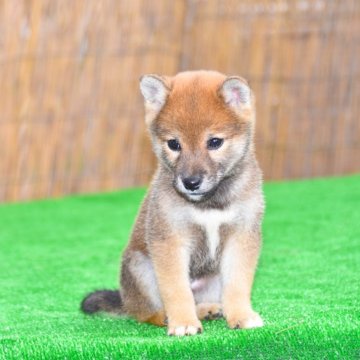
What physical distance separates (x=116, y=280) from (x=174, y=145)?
2.03 meters

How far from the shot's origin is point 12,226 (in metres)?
8.26

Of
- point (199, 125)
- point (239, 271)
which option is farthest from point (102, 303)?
point (199, 125)

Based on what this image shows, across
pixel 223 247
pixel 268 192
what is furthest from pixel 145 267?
pixel 268 192

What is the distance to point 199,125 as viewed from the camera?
427 centimetres

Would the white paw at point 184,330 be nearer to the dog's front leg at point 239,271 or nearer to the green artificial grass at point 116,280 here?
the green artificial grass at point 116,280

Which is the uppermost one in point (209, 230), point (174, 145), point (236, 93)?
point (236, 93)

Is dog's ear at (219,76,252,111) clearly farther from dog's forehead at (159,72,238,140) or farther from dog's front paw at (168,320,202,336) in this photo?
dog's front paw at (168,320,202,336)

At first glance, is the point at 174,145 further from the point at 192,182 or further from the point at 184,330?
the point at 184,330

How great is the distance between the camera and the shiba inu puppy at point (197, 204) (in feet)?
14.1

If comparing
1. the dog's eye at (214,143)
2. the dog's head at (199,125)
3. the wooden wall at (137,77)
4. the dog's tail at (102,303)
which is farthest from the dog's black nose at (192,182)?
the wooden wall at (137,77)

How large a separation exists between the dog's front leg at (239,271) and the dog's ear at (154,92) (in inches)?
25.8

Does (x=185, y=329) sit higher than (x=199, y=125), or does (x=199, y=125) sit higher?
(x=199, y=125)

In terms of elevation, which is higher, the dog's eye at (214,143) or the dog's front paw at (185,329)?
the dog's eye at (214,143)

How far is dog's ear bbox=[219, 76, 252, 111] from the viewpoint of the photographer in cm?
437
